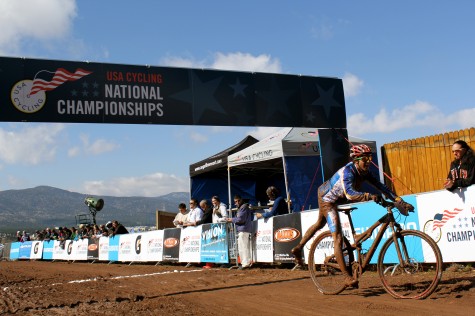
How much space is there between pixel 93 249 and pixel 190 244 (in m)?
8.39

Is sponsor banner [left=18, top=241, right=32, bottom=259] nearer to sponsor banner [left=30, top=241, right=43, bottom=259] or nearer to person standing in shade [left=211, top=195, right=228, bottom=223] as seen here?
sponsor banner [left=30, top=241, right=43, bottom=259]

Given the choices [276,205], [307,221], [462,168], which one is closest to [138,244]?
[276,205]

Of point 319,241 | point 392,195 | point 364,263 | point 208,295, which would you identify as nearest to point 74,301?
point 208,295

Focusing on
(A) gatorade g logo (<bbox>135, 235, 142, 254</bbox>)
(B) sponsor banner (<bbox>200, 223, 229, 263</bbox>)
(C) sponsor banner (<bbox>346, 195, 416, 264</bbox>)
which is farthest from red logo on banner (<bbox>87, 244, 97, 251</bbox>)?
(C) sponsor banner (<bbox>346, 195, 416, 264</bbox>)

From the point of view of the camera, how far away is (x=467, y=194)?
7539 millimetres

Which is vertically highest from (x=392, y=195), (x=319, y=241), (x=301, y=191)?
(x=301, y=191)

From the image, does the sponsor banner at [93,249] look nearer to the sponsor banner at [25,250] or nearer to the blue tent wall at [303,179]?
the sponsor banner at [25,250]

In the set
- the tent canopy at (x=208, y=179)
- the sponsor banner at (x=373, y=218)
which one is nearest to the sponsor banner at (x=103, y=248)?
the tent canopy at (x=208, y=179)

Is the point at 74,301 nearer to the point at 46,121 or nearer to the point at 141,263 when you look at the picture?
the point at 46,121

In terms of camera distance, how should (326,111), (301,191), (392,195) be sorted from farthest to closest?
(301,191) → (326,111) → (392,195)

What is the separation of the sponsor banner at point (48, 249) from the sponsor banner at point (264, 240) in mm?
17103

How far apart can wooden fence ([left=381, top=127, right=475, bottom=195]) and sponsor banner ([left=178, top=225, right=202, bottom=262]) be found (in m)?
5.68

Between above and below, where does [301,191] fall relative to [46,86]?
below

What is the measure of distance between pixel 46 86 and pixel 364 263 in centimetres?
847
